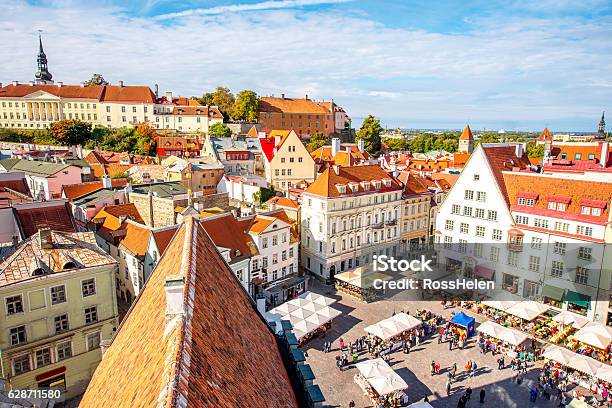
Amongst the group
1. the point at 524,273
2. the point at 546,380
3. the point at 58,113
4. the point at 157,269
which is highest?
the point at 58,113

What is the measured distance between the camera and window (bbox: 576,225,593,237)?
116 feet

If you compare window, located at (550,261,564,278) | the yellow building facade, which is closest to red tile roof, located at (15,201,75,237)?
the yellow building facade

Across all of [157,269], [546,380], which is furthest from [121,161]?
[546,380]

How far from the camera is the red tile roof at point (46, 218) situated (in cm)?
3141

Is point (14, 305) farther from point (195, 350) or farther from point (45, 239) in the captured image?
point (195, 350)

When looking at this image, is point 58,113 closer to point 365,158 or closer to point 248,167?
point 248,167

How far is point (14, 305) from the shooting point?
22875mm

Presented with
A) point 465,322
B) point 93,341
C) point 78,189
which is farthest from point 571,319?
point 78,189

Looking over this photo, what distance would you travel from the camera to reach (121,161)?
73062mm

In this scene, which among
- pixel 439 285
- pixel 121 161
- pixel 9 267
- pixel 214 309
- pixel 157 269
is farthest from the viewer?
pixel 121 161

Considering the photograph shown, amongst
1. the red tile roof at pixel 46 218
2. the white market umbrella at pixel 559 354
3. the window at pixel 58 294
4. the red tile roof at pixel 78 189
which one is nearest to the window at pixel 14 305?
the window at pixel 58 294

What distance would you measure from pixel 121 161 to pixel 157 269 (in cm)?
6357

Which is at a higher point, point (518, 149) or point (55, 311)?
point (518, 149)

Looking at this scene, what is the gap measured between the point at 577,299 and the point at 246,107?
3152 inches
